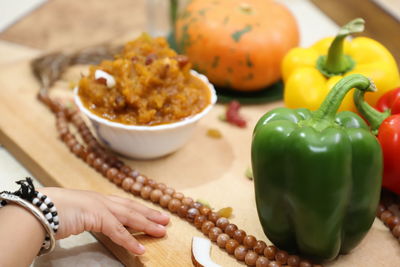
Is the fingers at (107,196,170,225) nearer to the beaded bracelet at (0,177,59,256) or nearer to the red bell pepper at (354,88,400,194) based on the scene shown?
the beaded bracelet at (0,177,59,256)

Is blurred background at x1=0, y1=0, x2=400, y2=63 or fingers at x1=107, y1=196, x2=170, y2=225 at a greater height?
fingers at x1=107, y1=196, x2=170, y2=225

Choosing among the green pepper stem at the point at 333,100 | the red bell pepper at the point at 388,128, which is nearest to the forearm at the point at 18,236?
the green pepper stem at the point at 333,100

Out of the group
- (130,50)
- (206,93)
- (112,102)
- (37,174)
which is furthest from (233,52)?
(37,174)

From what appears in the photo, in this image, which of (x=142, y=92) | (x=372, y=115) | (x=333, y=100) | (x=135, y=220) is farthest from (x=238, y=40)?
(x=135, y=220)

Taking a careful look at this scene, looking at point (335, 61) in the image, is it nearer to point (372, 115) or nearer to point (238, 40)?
point (372, 115)

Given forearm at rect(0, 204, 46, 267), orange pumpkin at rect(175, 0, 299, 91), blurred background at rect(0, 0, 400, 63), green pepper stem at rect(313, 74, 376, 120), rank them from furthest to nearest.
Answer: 1. blurred background at rect(0, 0, 400, 63)
2. orange pumpkin at rect(175, 0, 299, 91)
3. green pepper stem at rect(313, 74, 376, 120)
4. forearm at rect(0, 204, 46, 267)

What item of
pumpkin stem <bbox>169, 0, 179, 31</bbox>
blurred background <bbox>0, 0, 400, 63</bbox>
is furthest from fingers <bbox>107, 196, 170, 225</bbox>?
pumpkin stem <bbox>169, 0, 179, 31</bbox>

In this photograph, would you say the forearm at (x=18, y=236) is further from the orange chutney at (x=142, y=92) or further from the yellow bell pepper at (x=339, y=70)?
the yellow bell pepper at (x=339, y=70)
